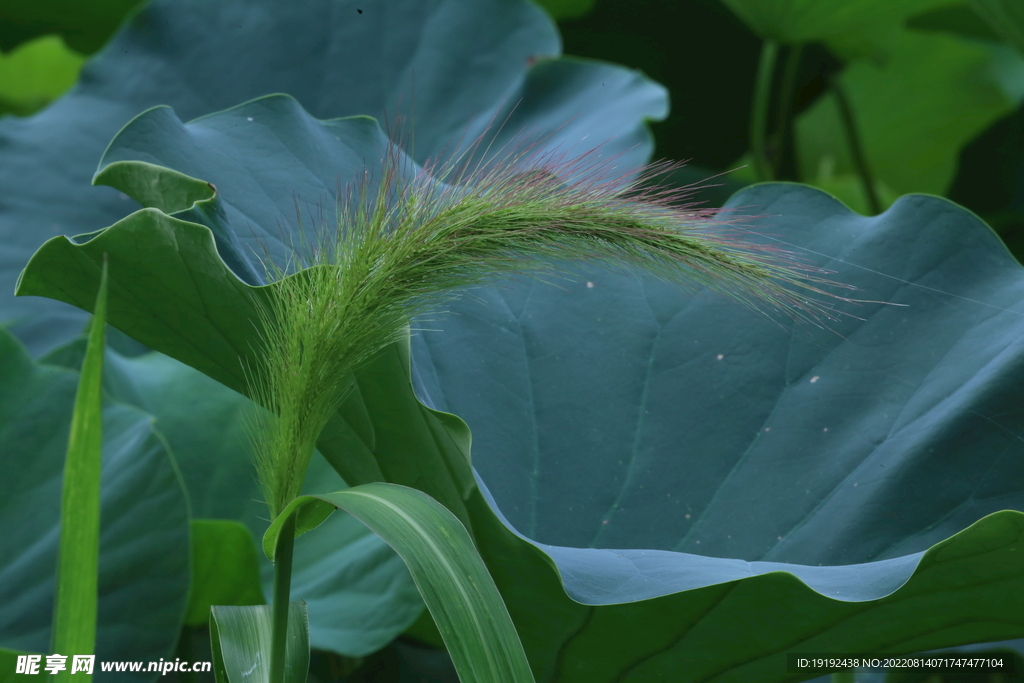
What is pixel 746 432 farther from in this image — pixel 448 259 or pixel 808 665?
pixel 448 259

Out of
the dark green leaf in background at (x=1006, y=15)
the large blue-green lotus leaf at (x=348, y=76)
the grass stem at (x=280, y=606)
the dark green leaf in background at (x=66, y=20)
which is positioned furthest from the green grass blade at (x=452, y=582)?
the dark green leaf in background at (x=66, y=20)

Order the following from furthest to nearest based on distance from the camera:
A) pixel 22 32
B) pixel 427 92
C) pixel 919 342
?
1. pixel 22 32
2. pixel 427 92
3. pixel 919 342

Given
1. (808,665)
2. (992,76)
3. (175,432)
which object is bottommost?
(175,432)

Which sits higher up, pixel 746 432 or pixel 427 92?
pixel 427 92

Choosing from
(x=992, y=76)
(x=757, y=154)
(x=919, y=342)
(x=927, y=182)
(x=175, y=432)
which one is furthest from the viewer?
(x=927, y=182)

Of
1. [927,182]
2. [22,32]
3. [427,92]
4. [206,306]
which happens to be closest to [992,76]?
[927,182]

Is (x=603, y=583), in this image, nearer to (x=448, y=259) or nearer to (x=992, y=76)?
(x=448, y=259)

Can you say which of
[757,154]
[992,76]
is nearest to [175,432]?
[757,154]

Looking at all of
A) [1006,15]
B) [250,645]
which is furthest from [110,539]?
[1006,15]

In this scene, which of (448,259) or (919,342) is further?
(919,342)

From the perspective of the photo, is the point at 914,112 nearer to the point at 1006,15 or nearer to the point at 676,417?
the point at 1006,15
